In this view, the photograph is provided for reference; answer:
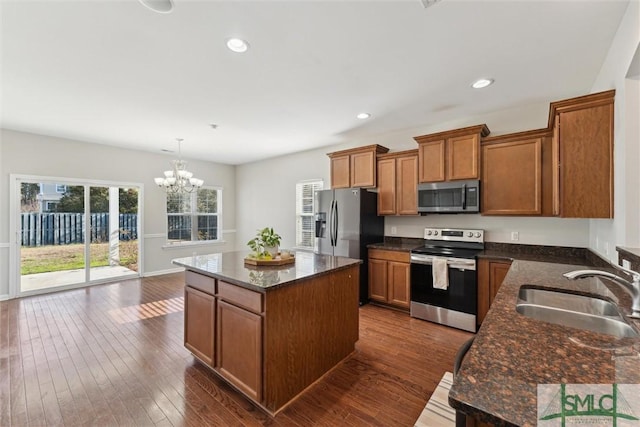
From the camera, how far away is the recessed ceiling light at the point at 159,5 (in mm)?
1729

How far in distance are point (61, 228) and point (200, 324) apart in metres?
4.35

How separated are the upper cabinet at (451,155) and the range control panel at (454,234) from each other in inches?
29.3

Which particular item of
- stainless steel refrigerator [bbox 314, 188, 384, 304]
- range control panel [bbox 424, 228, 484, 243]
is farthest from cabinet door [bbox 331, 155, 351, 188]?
range control panel [bbox 424, 228, 484, 243]

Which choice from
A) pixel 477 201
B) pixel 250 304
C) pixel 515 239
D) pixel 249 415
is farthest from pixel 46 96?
pixel 515 239

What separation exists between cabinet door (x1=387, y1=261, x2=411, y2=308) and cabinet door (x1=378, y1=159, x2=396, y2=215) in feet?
2.74

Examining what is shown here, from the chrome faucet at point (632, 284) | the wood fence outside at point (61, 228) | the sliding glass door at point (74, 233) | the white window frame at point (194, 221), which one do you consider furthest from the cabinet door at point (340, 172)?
the wood fence outside at point (61, 228)

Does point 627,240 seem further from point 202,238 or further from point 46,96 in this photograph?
point 202,238

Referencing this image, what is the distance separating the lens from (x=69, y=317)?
3.60 m

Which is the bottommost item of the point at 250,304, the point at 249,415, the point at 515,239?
the point at 249,415

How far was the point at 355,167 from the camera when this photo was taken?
4504 mm

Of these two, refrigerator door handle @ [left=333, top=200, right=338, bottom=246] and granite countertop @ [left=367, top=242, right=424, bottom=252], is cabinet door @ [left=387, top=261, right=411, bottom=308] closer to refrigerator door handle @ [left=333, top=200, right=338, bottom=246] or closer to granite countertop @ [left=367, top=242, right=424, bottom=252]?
granite countertop @ [left=367, top=242, right=424, bottom=252]

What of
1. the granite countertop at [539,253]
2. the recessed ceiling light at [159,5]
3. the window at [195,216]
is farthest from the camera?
the window at [195,216]

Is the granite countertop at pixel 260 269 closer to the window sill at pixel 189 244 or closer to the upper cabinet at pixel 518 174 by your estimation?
the upper cabinet at pixel 518 174

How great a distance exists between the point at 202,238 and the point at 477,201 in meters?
6.09
